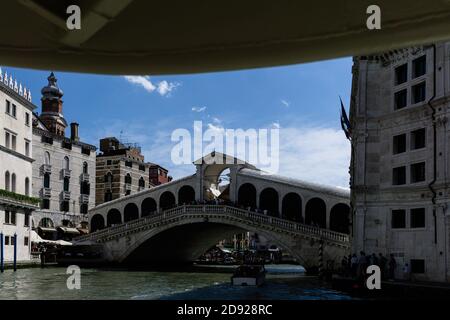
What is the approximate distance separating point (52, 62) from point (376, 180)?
1861 centimetres

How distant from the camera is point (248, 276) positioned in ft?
81.5

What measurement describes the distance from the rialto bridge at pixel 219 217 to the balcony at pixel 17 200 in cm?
501

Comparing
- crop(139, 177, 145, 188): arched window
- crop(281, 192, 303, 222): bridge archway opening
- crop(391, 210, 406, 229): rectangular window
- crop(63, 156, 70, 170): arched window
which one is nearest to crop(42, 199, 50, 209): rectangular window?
crop(63, 156, 70, 170): arched window

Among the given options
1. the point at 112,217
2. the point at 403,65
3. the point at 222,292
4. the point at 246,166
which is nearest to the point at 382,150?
the point at 403,65

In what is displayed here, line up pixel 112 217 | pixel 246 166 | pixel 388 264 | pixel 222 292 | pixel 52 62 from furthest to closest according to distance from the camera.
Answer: pixel 112 217
pixel 246 166
pixel 222 292
pixel 388 264
pixel 52 62

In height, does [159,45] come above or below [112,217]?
above

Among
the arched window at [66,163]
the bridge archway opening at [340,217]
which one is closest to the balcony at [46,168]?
the arched window at [66,163]

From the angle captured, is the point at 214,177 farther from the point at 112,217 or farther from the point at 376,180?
the point at 376,180

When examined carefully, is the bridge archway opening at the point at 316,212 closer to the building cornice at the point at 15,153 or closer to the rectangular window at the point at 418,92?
the building cornice at the point at 15,153

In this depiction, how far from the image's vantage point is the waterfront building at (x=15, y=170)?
110ft

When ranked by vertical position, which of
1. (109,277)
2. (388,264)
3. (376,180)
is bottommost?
(109,277)

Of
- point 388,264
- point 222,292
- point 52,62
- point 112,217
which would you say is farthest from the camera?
point 112,217

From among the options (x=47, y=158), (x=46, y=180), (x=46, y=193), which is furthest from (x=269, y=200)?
(x=47, y=158)

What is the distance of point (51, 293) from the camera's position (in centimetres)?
2072
